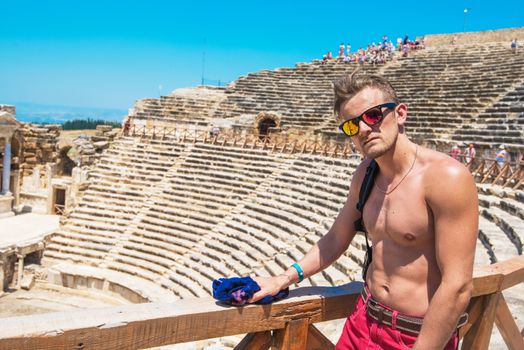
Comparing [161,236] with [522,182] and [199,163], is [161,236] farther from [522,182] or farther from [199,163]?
[522,182]

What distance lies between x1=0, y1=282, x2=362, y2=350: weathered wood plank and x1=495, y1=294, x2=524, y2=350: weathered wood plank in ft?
3.12

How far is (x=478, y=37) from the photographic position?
1038 inches

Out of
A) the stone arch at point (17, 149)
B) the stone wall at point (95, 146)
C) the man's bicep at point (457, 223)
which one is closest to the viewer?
the man's bicep at point (457, 223)

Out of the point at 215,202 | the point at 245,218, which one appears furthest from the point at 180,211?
the point at 245,218

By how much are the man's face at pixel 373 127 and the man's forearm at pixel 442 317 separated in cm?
61

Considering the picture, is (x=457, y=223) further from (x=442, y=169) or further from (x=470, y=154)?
(x=470, y=154)

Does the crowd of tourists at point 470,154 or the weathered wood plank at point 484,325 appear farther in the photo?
the crowd of tourists at point 470,154

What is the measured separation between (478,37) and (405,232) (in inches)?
1089

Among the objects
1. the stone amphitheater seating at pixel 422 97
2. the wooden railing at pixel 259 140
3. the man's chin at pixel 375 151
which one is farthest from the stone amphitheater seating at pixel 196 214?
the man's chin at pixel 375 151

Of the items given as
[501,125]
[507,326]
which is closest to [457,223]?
[507,326]

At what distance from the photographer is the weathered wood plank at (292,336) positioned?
6.58 feet

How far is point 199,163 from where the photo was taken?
1802 centimetres

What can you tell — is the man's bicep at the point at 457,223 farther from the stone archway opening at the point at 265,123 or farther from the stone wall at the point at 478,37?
the stone wall at the point at 478,37

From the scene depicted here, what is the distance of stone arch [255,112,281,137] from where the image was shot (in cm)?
2119
